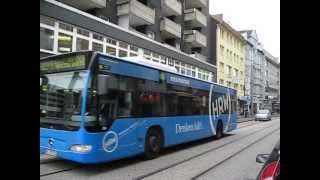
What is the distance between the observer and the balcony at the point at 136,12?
22891 millimetres

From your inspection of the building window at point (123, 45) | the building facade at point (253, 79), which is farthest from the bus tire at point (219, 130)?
the building facade at point (253, 79)

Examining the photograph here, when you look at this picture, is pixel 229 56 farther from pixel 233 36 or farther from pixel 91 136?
pixel 91 136

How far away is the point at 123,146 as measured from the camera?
8539mm

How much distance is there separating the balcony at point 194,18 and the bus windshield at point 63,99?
91.0 feet

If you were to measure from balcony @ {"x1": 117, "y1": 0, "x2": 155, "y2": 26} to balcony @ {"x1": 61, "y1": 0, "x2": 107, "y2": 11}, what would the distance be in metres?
1.93

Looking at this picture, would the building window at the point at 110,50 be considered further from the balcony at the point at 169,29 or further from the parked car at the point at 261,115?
the parked car at the point at 261,115

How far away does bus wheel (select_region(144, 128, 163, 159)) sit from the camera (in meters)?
9.76

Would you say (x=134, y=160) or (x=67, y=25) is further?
(x=67, y=25)

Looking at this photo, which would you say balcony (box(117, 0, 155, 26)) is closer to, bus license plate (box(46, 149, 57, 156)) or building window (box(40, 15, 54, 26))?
building window (box(40, 15, 54, 26))

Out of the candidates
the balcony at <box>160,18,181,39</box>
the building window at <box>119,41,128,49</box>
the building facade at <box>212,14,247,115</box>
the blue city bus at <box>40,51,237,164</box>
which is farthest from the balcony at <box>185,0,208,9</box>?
the blue city bus at <box>40,51,237,164</box>
